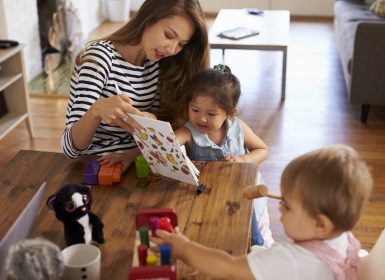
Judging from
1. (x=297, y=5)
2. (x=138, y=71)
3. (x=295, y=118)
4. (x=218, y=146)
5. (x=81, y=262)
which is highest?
(x=138, y=71)

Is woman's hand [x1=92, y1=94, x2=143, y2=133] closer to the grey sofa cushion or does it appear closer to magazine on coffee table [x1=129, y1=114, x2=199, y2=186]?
magazine on coffee table [x1=129, y1=114, x2=199, y2=186]

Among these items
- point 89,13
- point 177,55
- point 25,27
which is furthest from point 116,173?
point 89,13

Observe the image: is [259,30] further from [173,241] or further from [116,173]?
[173,241]

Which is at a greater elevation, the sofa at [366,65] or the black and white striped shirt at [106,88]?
the black and white striped shirt at [106,88]

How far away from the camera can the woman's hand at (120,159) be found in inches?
60.9

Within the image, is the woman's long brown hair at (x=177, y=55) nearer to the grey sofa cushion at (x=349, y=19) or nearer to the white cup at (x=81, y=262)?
the white cup at (x=81, y=262)

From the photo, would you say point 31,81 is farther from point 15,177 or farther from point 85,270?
point 85,270

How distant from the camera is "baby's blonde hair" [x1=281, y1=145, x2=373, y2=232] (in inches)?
39.6

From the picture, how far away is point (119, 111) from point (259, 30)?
302cm

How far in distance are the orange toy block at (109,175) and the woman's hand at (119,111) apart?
0.40ft

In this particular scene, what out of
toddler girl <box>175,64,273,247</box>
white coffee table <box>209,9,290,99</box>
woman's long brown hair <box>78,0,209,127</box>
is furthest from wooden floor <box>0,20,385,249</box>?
woman's long brown hair <box>78,0,209,127</box>

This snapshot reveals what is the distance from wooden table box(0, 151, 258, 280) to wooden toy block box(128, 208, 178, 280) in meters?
0.10

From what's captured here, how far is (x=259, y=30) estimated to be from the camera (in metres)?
4.27

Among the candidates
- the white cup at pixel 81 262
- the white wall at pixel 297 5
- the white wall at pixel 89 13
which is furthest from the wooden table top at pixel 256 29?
the white cup at pixel 81 262
